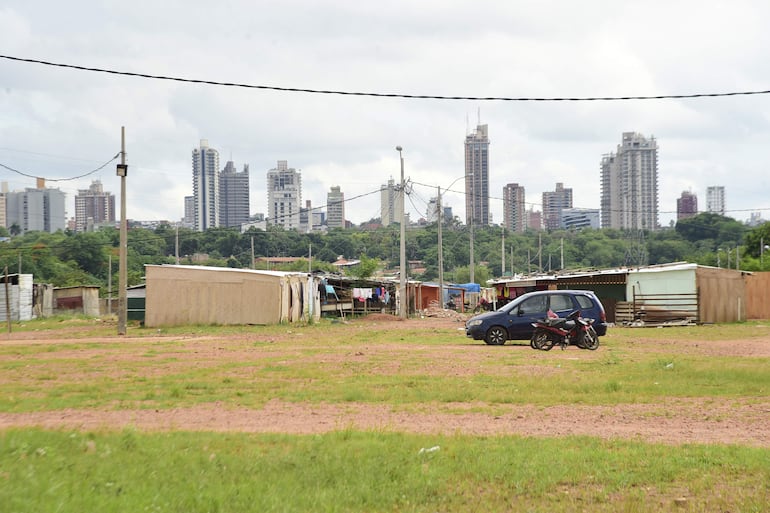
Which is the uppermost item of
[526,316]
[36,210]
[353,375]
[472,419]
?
[36,210]

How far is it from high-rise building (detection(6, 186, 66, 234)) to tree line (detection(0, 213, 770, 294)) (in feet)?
106

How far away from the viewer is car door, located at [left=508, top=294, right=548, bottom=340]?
86.3 feet

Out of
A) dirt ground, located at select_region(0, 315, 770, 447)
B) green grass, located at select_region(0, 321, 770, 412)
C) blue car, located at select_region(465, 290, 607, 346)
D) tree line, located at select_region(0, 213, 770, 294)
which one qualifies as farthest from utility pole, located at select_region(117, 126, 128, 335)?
tree line, located at select_region(0, 213, 770, 294)

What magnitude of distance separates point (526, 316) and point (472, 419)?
1567cm

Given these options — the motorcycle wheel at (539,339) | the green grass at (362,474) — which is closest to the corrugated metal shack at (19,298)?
the motorcycle wheel at (539,339)

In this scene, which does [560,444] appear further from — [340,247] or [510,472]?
[340,247]

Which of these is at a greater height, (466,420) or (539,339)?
(466,420)

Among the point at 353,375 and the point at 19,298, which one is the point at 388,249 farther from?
the point at 353,375

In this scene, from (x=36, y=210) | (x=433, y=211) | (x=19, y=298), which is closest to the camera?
(x=19, y=298)

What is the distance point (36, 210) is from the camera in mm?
140000

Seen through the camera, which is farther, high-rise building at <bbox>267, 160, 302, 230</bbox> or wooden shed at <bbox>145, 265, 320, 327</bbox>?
high-rise building at <bbox>267, 160, 302, 230</bbox>

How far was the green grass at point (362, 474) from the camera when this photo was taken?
6586 millimetres

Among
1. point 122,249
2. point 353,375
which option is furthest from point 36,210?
point 353,375

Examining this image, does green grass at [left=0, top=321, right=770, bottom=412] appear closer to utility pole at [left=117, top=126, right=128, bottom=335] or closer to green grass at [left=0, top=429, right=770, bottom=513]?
green grass at [left=0, top=429, right=770, bottom=513]
